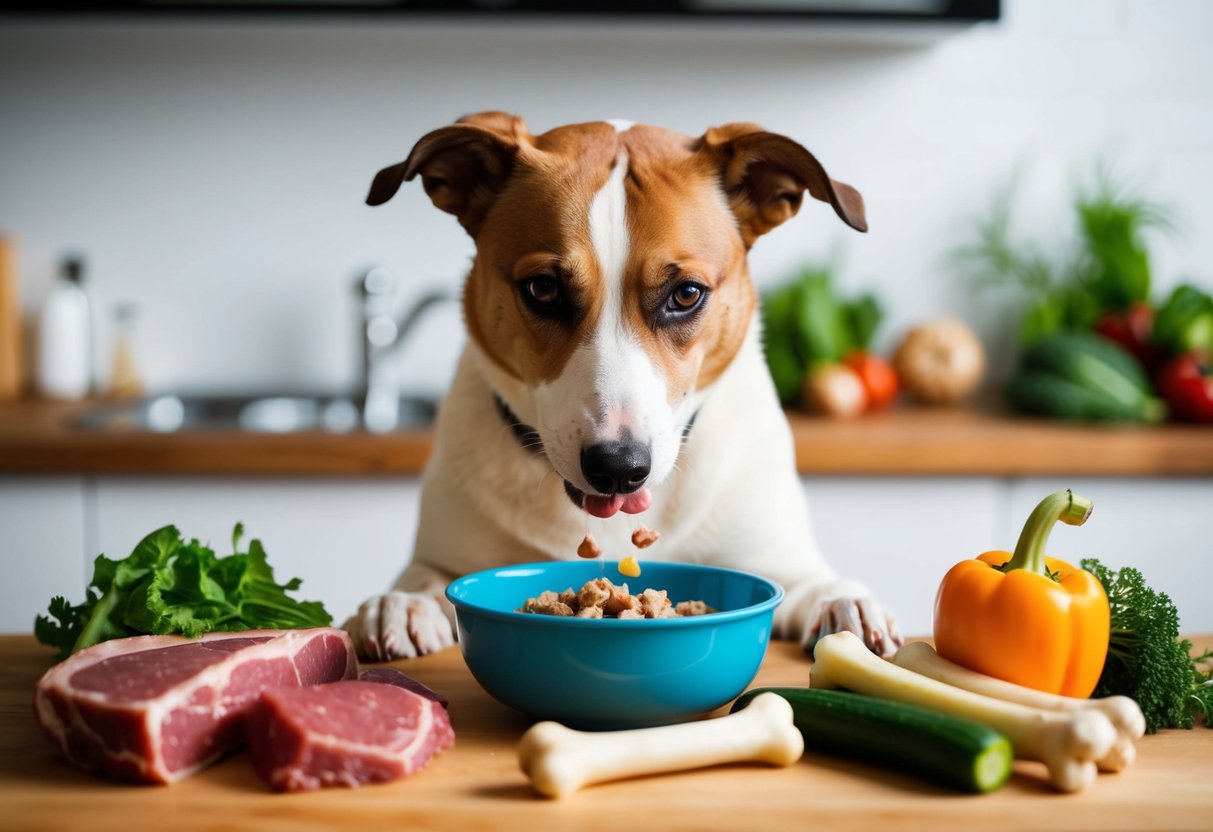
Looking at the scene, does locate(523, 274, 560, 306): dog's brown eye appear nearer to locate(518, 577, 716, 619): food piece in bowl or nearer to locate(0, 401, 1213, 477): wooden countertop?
locate(518, 577, 716, 619): food piece in bowl

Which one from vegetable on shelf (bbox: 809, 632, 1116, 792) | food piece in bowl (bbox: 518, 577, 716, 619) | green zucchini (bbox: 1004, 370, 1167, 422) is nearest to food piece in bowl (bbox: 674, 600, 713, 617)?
food piece in bowl (bbox: 518, 577, 716, 619)

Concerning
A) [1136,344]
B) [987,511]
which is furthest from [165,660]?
[1136,344]

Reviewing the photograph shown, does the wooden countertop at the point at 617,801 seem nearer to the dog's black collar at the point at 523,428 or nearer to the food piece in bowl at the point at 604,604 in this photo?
the food piece in bowl at the point at 604,604

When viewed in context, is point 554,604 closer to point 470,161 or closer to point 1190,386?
point 470,161

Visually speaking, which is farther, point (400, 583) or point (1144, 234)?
point (1144, 234)

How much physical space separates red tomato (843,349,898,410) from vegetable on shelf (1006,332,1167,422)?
0.31m

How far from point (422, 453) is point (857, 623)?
132cm

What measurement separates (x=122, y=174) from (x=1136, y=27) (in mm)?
2851

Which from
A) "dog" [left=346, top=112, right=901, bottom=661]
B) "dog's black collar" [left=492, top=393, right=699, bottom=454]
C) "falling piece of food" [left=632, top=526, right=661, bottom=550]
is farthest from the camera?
"dog's black collar" [left=492, top=393, right=699, bottom=454]

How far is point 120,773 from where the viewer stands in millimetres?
925

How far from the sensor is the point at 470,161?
1.66 metres

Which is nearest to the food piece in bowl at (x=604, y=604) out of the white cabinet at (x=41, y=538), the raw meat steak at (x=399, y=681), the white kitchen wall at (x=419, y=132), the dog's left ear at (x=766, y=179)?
the raw meat steak at (x=399, y=681)

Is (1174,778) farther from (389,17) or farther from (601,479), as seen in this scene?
(389,17)

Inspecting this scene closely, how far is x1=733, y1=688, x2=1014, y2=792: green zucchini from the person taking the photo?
89 cm
